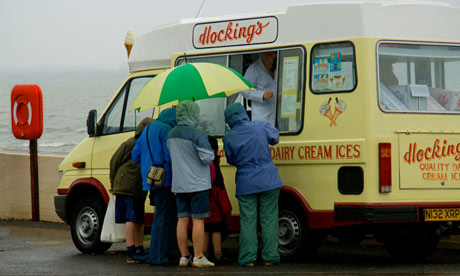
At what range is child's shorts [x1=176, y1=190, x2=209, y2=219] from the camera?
31.3ft

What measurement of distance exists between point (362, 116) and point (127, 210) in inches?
112

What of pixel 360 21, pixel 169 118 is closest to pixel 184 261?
pixel 169 118

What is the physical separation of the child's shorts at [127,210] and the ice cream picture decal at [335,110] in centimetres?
232

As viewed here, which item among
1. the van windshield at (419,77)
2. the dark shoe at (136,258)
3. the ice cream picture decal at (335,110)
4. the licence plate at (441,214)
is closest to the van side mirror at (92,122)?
the dark shoe at (136,258)

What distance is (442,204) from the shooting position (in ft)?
30.7

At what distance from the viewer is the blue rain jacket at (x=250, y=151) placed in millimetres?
9508

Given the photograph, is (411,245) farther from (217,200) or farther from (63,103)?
(63,103)

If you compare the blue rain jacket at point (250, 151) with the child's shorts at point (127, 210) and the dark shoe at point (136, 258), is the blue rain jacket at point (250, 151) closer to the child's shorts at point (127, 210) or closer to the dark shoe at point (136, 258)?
the child's shorts at point (127, 210)

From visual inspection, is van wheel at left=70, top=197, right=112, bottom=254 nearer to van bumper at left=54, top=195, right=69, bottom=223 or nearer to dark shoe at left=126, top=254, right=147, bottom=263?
van bumper at left=54, top=195, right=69, bottom=223

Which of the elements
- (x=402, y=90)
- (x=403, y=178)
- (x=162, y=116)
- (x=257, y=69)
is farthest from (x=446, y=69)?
(x=162, y=116)

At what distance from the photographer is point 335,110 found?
940 centimetres

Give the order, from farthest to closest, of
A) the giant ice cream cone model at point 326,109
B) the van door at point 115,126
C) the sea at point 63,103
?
1. the sea at point 63,103
2. the van door at point 115,126
3. the giant ice cream cone model at point 326,109

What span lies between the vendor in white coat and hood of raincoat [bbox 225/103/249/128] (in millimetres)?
462

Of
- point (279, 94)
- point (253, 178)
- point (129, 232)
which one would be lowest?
point (129, 232)
